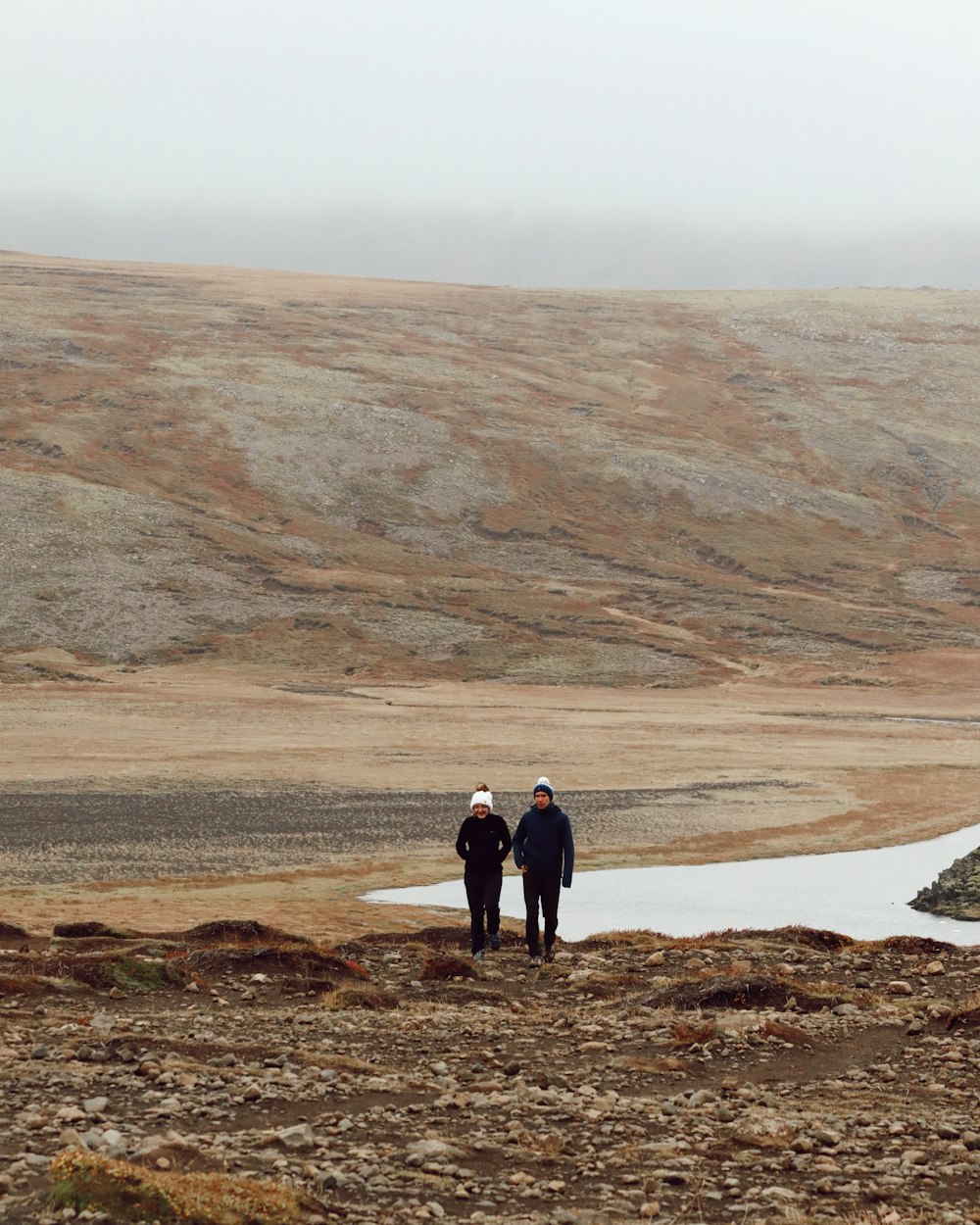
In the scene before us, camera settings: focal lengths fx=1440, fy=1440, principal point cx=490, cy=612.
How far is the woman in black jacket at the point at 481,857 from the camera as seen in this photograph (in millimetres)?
20562

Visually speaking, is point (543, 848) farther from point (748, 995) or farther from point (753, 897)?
point (753, 897)

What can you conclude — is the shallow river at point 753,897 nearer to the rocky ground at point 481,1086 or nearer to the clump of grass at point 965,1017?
the rocky ground at point 481,1086

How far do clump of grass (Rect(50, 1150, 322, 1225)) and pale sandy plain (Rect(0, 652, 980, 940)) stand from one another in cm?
1745

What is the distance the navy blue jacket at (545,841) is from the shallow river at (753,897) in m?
9.14

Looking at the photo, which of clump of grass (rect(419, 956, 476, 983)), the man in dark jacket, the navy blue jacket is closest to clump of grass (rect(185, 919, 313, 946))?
clump of grass (rect(419, 956, 476, 983))

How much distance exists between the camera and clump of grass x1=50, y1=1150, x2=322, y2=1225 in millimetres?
8648

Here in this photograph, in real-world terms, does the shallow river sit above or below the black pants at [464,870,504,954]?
below

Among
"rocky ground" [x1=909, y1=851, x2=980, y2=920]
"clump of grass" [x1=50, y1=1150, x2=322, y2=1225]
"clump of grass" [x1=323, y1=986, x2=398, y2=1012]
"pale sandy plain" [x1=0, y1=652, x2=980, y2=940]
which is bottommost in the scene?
"pale sandy plain" [x1=0, y1=652, x2=980, y2=940]

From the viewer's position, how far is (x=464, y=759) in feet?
194

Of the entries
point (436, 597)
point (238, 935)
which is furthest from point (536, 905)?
point (436, 597)

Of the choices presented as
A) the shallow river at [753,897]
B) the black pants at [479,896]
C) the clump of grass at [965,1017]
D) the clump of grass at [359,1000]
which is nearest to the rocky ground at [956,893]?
the shallow river at [753,897]

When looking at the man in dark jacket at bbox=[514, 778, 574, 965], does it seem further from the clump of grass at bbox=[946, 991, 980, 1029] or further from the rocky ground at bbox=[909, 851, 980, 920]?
the rocky ground at bbox=[909, 851, 980, 920]

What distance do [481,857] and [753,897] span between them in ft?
54.9

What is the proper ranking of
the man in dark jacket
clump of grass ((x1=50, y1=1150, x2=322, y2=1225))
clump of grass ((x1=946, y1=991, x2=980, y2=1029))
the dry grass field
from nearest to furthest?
Result: clump of grass ((x1=50, y1=1150, x2=322, y2=1225))
clump of grass ((x1=946, y1=991, x2=980, y2=1029))
the man in dark jacket
the dry grass field
